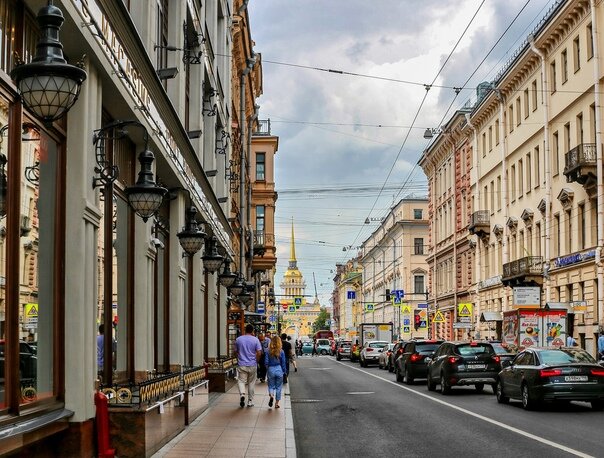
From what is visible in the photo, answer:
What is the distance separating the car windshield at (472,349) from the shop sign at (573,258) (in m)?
13.2

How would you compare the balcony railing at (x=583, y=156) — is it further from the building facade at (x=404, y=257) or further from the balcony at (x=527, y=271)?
the building facade at (x=404, y=257)

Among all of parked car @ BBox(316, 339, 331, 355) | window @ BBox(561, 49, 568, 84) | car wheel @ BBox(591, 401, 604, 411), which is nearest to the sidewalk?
car wheel @ BBox(591, 401, 604, 411)

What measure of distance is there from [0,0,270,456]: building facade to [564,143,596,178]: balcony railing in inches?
883

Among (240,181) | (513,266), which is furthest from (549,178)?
(240,181)

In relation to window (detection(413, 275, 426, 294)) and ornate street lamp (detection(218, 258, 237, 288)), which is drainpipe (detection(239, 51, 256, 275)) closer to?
ornate street lamp (detection(218, 258, 237, 288))

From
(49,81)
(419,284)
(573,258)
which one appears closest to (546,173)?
(573,258)

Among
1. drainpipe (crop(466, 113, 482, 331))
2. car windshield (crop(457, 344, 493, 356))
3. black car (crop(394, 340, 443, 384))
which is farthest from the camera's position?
drainpipe (crop(466, 113, 482, 331))

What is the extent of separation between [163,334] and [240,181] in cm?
2453

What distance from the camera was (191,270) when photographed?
23.0 metres

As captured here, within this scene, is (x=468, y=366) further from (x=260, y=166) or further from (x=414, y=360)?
(x=260, y=166)

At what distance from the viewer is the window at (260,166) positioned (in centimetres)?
6556

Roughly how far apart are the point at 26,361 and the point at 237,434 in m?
6.66

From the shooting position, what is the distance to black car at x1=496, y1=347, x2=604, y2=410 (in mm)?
20203

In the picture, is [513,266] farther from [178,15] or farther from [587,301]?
[178,15]
